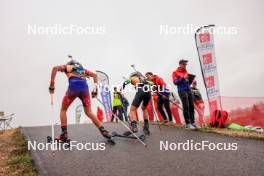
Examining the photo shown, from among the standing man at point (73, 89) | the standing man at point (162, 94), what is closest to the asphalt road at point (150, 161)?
the standing man at point (73, 89)

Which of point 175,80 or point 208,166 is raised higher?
point 175,80

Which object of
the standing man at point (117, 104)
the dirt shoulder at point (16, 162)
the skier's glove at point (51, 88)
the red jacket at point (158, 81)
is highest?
the red jacket at point (158, 81)

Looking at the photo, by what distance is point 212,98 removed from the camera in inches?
603

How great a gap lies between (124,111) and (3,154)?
10.3 m

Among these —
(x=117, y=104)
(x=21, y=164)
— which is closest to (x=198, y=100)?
(x=117, y=104)

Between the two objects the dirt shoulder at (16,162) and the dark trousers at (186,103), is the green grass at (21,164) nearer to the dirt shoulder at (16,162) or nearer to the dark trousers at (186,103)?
the dirt shoulder at (16,162)

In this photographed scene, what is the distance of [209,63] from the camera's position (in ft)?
51.2

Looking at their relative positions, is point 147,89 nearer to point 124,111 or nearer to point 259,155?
point 259,155

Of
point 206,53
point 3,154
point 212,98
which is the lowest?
point 3,154

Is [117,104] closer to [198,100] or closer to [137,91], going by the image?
[198,100]

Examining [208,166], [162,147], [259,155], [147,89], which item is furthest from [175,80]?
[208,166]

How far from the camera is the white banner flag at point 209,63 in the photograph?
15.3 metres

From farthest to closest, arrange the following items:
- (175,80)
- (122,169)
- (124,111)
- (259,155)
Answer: (124,111), (175,80), (259,155), (122,169)

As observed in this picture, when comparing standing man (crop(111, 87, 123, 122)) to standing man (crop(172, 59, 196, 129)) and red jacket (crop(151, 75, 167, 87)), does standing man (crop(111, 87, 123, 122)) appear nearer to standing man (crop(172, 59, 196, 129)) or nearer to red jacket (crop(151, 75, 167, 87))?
red jacket (crop(151, 75, 167, 87))
